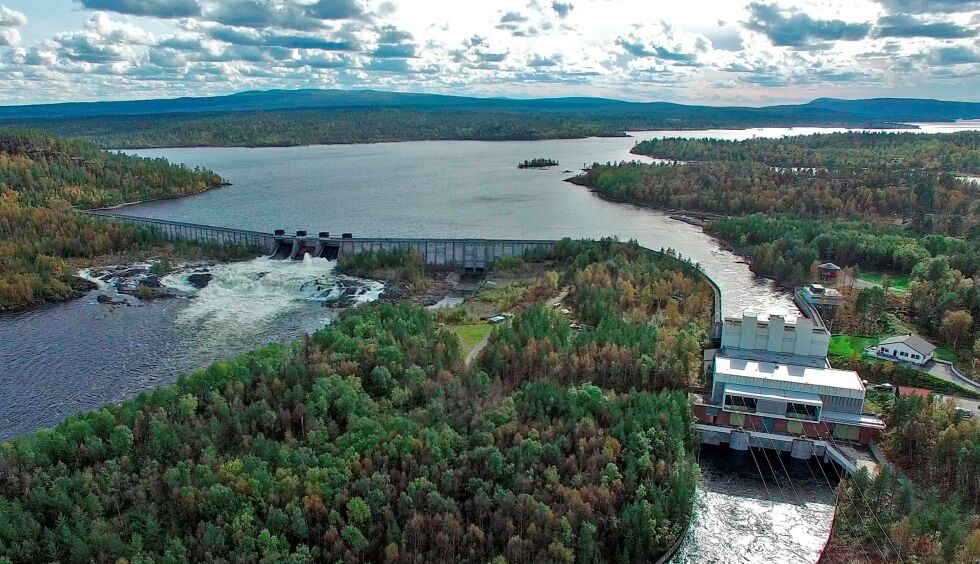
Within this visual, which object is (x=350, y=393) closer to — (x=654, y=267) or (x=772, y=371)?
(x=772, y=371)

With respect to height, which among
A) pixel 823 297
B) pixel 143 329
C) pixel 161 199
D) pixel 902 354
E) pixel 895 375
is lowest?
pixel 143 329

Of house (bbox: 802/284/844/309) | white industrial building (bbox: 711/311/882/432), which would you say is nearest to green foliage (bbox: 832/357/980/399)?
white industrial building (bbox: 711/311/882/432)

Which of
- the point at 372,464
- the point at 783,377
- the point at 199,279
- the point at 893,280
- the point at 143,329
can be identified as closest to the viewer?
the point at 372,464

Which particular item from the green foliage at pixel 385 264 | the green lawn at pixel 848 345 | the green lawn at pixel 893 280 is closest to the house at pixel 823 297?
the green lawn at pixel 848 345

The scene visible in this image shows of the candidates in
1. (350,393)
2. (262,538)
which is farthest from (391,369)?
(262,538)

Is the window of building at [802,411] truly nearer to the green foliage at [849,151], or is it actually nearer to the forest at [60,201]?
the forest at [60,201]

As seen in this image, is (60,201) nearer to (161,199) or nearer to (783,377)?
(161,199)

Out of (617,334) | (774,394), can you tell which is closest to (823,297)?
(774,394)

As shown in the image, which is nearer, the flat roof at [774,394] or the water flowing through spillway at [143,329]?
Answer: the flat roof at [774,394]
